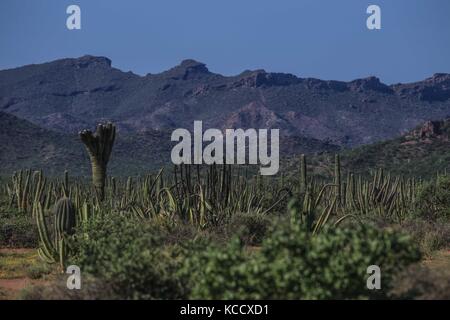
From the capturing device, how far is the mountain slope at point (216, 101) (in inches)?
5157

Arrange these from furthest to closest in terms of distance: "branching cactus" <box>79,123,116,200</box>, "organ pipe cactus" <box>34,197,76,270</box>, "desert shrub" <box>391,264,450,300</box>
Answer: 1. "branching cactus" <box>79,123,116,200</box>
2. "organ pipe cactus" <box>34,197,76,270</box>
3. "desert shrub" <box>391,264,450,300</box>

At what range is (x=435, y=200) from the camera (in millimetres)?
20562

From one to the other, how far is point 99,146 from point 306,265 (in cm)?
928

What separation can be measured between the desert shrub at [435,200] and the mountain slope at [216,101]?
99.3 meters

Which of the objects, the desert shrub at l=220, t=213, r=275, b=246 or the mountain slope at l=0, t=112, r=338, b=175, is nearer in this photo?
the desert shrub at l=220, t=213, r=275, b=246

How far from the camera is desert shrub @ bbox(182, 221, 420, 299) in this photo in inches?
265

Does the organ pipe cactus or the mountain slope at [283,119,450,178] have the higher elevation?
the mountain slope at [283,119,450,178]

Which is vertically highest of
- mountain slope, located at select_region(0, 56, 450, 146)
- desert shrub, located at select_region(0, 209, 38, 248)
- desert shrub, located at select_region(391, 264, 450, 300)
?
mountain slope, located at select_region(0, 56, 450, 146)

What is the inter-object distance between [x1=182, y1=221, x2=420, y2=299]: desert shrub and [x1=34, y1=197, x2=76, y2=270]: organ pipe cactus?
17.8ft

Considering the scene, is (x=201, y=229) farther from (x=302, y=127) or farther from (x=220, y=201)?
(x=302, y=127)

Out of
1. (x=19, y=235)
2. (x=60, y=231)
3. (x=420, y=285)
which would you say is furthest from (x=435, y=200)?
(x=420, y=285)

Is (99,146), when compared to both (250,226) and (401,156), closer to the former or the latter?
(250,226)

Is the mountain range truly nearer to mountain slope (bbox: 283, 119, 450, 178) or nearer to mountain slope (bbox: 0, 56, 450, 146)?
mountain slope (bbox: 0, 56, 450, 146)

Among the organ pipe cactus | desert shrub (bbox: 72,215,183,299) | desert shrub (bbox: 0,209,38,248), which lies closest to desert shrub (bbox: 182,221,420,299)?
desert shrub (bbox: 72,215,183,299)
